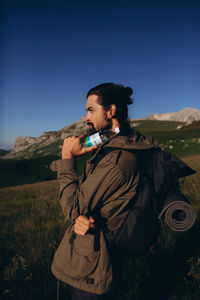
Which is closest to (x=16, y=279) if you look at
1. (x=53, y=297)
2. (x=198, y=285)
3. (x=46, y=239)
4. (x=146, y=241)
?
(x=53, y=297)

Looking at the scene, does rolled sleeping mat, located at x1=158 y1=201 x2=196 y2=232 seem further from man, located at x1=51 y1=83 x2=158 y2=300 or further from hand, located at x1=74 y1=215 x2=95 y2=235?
hand, located at x1=74 y1=215 x2=95 y2=235

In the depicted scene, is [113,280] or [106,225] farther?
[106,225]

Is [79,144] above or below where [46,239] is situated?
above

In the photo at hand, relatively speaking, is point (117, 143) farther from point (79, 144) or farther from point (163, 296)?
point (163, 296)

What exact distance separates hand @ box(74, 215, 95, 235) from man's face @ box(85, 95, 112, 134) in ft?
4.21

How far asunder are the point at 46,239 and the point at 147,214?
12.7 ft

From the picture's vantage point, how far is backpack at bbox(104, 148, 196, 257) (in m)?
1.89

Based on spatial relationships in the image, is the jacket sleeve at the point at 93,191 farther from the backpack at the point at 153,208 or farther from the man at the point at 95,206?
the backpack at the point at 153,208

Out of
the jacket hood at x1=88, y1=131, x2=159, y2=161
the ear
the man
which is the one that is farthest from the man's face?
the jacket hood at x1=88, y1=131, x2=159, y2=161

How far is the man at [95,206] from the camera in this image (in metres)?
1.89

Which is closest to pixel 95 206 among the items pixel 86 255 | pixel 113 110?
pixel 86 255

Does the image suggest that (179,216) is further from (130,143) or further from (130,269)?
(130,269)

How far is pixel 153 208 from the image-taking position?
78.7 inches

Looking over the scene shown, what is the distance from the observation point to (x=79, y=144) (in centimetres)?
229
